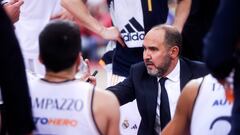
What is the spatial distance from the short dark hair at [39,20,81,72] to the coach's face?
164 cm

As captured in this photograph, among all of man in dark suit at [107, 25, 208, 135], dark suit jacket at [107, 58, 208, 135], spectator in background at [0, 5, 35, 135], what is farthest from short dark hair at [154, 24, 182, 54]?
spectator in background at [0, 5, 35, 135]

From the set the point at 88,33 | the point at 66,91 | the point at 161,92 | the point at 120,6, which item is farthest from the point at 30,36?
the point at 88,33

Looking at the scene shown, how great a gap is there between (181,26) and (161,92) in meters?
0.81

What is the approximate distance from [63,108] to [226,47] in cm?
95

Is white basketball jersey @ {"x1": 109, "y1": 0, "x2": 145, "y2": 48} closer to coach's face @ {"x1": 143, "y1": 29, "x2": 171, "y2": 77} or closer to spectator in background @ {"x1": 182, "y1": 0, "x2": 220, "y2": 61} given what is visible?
coach's face @ {"x1": 143, "y1": 29, "x2": 171, "y2": 77}

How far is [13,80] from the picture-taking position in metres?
3.83

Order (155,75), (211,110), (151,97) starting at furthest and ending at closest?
(155,75) → (151,97) → (211,110)

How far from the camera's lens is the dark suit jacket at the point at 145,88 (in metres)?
5.54

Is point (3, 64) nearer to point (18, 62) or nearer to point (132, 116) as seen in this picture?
point (18, 62)

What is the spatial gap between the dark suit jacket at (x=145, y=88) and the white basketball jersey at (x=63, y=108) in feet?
4.93

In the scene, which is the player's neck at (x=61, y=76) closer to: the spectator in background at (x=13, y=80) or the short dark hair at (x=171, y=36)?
the spectator in background at (x=13, y=80)

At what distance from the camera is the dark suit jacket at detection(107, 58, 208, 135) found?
554 cm

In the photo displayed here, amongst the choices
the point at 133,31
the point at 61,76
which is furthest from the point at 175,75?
the point at 61,76

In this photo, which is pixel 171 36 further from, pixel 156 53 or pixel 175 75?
pixel 175 75
